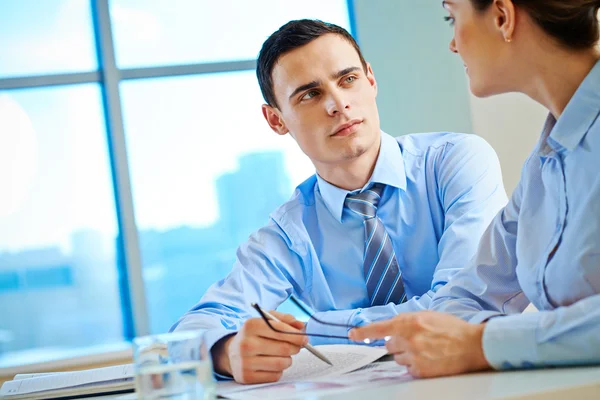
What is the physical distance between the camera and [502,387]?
0.89 meters

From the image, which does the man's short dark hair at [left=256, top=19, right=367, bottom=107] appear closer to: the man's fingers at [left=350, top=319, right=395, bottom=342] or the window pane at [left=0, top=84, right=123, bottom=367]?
the man's fingers at [left=350, top=319, right=395, bottom=342]

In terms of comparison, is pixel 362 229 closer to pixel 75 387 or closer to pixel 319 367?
pixel 319 367

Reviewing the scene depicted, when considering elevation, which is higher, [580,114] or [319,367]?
[580,114]

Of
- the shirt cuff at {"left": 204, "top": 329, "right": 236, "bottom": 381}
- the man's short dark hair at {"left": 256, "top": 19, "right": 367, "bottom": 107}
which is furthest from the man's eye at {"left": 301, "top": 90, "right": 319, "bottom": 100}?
the shirt cuff at {"left": 204, "top": 329, "right": 236, "bottom": 381}

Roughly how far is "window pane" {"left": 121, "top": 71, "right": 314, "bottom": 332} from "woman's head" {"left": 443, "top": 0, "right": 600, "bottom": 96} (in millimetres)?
3491

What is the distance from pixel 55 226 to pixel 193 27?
1602 mm

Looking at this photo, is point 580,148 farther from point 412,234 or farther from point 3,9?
point 3,9

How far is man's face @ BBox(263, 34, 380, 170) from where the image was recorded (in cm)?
219

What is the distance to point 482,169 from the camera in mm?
2109

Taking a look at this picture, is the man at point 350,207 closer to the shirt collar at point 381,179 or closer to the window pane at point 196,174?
the shirt collar at point 381,179

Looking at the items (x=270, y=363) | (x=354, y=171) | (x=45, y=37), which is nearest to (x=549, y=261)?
(x=270, y=363)

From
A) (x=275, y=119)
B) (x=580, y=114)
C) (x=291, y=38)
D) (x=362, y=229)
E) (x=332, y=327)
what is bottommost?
(x=332, y=327)

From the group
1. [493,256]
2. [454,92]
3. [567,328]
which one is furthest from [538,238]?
[454,92]

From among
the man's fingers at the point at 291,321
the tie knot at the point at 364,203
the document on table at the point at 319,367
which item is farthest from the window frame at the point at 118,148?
the man's fingers at the point at 291,321
